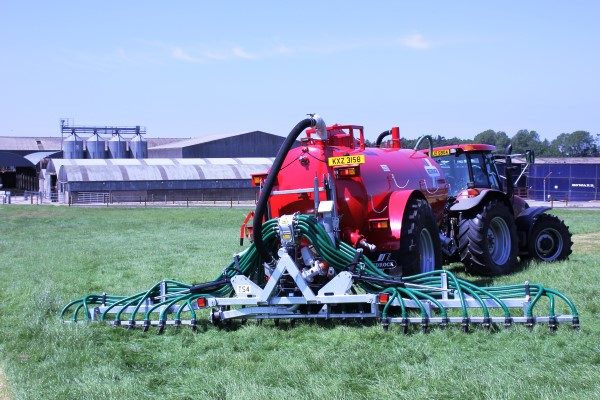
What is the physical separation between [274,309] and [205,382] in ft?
8.32

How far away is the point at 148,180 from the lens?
63000mm

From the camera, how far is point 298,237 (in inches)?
368

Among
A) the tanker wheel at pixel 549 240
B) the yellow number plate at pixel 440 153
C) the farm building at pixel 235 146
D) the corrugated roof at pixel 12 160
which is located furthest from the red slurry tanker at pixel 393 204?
the corrugated roof at pixel 12 160

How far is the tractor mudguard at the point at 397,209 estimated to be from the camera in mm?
10422

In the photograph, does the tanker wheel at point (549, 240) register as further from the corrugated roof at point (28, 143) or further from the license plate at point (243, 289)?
the corrugated roof at point (28, 143)

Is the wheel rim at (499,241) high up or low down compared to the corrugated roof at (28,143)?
down

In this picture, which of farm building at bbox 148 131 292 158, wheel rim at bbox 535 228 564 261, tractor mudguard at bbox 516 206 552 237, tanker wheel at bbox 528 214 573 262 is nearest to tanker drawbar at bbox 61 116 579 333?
tractor mudguard at bbox 516 206 552 237

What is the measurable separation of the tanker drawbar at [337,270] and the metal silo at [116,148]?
2793 inches

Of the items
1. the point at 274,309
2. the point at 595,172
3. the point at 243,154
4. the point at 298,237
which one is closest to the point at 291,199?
the point at 298,237

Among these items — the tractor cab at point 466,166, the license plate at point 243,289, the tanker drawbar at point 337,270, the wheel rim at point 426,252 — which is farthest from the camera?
the tractor cab at point 466,166

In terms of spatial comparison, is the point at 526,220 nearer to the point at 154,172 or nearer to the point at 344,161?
the point at 344,161

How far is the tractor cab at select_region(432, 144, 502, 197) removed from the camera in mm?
15008

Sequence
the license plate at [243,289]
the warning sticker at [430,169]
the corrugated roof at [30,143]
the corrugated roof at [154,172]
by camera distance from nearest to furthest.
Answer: the license plate at [243,289] → the warning sticker at [430,169] → the corrugated roof at [154,172] → the corrugated roof at [30,143]

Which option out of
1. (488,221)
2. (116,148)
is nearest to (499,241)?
(488,221)
